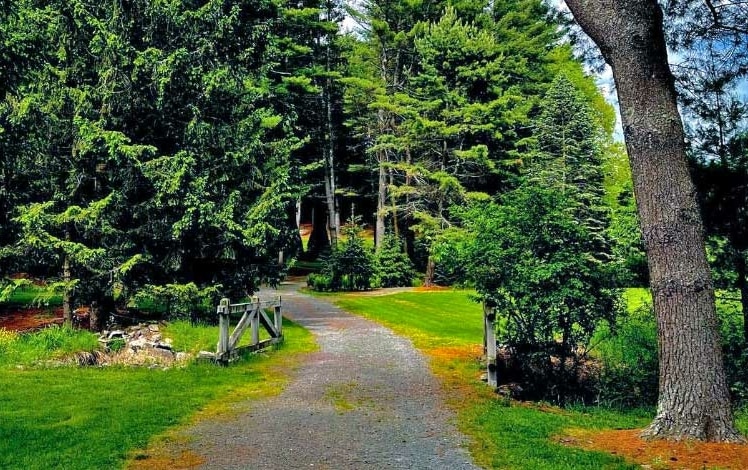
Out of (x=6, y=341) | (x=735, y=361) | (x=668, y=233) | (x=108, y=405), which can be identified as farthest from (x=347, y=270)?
(x=668, y=233)

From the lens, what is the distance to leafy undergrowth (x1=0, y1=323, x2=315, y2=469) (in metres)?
5.70

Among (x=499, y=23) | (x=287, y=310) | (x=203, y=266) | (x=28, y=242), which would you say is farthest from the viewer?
(x=499, y=23)

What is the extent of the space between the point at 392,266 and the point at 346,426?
22682 millimetres

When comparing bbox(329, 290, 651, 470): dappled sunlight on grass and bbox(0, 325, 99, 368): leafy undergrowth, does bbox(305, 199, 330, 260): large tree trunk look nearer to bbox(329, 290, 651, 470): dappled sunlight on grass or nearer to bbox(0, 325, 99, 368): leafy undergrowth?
bbox(329, 290, 651, 470): dappled sunlight on grass

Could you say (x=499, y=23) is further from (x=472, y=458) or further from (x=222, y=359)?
(x=472, y=458)

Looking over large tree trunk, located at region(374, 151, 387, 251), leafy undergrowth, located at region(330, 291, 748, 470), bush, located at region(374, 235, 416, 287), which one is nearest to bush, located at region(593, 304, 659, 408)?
leafy undergrowth, located at region(330, 291, 748, 470)

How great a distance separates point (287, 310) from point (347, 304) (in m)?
2.58

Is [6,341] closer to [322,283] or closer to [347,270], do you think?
[322,283]

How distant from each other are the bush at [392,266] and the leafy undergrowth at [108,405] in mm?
17518

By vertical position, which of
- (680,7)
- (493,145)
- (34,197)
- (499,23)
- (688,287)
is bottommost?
(688,287)

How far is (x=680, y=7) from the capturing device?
8242mm

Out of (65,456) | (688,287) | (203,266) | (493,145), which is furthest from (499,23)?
(65,456)

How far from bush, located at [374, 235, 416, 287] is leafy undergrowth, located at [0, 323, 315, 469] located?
1752cm

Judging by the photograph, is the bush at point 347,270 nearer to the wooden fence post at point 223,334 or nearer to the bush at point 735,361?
the wooden fence post at point 223,334
